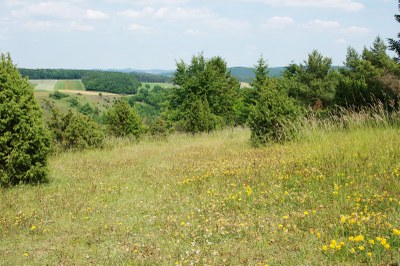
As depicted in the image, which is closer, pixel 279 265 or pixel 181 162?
pixel 279 265

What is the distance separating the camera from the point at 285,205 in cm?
538

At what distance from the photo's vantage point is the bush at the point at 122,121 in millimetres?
17922

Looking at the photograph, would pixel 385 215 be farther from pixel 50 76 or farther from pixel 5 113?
pixel 50 76

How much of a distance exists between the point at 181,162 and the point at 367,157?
491cm

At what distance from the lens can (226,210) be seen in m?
5.52

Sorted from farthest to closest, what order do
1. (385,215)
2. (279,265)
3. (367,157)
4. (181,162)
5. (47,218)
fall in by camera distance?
(181,162) < (367,157) < (47,218) < (385,215) < (279,265)

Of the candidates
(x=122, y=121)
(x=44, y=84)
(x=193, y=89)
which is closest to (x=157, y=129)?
(x=122, y=121)

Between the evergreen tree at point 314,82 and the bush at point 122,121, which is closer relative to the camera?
the bush at point 122,121

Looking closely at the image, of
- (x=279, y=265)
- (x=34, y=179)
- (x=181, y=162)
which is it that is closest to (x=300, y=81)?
(x=181, y=162)

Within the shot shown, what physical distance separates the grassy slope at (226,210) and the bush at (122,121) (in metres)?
8.73

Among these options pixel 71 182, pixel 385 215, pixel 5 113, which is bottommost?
pixel 71 182

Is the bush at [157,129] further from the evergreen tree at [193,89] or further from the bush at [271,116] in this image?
the bush at [271,116]

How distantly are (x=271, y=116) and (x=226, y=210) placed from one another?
20.6ft

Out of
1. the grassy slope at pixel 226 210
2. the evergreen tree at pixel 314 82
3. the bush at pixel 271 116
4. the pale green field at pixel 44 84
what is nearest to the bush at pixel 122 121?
the bush at pixel 271 116
